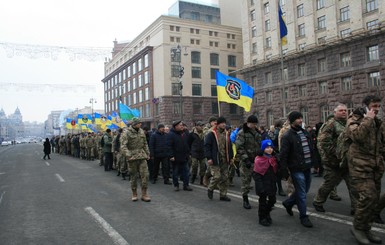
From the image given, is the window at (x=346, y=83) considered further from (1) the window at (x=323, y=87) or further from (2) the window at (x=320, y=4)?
(2) the window at (x=320, y=4)

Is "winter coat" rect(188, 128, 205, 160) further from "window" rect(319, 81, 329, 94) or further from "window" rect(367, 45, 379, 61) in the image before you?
"window" rect(319, 81, 329, 94)

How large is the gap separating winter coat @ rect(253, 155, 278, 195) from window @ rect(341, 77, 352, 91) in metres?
28.9

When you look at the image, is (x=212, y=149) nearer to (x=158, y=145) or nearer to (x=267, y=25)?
(x=158, y=145)

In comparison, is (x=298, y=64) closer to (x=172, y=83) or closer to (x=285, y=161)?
(x=172, y=83)

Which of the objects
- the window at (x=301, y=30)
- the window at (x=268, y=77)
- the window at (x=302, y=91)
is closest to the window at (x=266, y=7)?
the window at (x=301, y=30)

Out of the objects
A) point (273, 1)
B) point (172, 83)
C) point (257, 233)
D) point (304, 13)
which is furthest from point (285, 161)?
point (172, 83)

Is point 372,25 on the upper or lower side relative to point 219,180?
upper

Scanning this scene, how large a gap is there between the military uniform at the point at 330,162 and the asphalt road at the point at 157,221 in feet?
1.24

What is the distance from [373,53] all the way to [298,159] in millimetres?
28468

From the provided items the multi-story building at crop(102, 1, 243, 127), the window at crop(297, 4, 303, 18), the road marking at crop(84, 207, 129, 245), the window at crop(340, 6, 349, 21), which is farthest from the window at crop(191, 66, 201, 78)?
the road marking at crop(84, 207, 129, 245)

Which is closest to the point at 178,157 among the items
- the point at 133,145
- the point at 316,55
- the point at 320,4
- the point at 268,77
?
the point at 133,145

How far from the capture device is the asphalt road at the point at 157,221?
16.4 feet

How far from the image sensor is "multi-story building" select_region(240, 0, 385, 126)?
29.6m

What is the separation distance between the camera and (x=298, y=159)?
5.55 m
